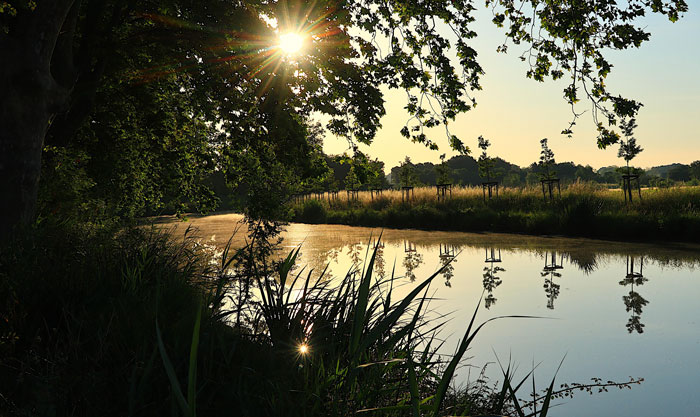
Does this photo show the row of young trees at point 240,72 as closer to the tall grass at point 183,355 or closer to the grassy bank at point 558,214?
the tall grass at point 183,355

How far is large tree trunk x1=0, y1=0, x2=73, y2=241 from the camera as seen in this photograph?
4.41 meters

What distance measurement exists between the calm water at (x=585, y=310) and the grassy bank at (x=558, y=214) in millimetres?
1843

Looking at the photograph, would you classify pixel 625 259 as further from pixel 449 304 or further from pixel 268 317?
pixel 268 317

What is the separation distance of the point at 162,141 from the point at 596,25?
7304 millimetres

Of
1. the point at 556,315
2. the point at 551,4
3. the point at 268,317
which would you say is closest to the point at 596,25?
the point at 551,4

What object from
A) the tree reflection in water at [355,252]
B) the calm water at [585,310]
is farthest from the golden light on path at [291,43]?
the tree reflection in water at [355,252]

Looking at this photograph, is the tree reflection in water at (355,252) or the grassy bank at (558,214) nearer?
the tree reflection in water at (355,252)

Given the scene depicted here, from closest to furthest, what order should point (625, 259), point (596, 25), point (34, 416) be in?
1. point (34, 416)
2. point (596, 25)
3. point (625, 259)

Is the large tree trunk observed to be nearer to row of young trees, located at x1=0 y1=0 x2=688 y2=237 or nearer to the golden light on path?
row of young trees, located at x1=0 y1=0 x2=688 y2=237

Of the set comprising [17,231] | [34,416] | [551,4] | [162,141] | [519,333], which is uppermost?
[551,4]

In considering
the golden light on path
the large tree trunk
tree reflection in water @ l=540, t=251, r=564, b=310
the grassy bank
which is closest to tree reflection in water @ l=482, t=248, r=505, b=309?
tree reflection in water @ l=540, t=251, r=564, b=310

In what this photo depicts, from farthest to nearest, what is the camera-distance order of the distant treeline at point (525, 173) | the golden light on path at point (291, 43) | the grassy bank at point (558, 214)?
the distant treeline at point (525, 173), the grassy bank at point (558, 214), the golden light on path at point (291, 43)

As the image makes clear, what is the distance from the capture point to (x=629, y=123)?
1848cm

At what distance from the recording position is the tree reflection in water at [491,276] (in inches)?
268
